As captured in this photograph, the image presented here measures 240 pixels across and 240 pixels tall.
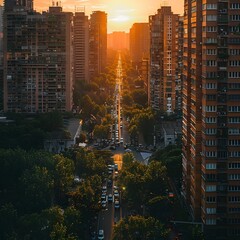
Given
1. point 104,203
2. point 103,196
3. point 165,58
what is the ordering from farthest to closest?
point 165,58
point 103,196
point 104,203

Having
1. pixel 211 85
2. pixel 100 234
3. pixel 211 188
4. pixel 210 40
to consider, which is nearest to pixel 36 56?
pixel 100 234

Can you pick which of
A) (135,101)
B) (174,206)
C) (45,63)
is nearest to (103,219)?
(174,206)

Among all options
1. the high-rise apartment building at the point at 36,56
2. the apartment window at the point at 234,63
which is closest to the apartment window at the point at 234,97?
the apartment window at the point at 234,63

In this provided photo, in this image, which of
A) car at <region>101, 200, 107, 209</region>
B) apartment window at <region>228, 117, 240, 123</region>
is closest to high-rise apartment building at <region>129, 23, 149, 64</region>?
car at <region>101, 200, 107, 209</region>

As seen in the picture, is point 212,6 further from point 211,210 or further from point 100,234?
point 100,234

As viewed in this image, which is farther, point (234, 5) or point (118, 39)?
point (118, 39)

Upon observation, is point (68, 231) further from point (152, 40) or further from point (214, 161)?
point (152, 40)
